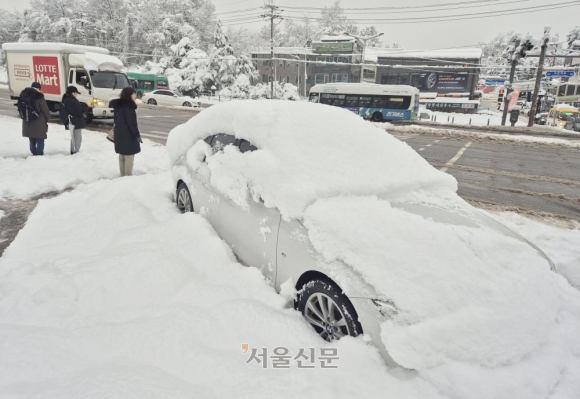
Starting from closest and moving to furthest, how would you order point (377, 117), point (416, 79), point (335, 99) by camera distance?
point (377, 117), point (335, 99), point (416, 79)

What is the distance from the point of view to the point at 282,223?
122 inches

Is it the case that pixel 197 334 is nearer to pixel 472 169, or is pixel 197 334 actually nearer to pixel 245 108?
pixel 245 108

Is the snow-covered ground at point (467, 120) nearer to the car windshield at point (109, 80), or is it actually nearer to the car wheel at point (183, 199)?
the car windshield at point (109, 80)

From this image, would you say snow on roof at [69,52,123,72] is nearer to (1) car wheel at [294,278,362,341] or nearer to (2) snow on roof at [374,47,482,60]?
(1) car wheel at [294,278,362,341]

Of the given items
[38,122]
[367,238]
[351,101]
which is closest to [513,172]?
[367,238]

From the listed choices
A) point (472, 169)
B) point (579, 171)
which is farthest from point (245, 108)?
point (579, 171)

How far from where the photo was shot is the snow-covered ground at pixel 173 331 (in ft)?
7.36

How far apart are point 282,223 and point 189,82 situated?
47009 millimetres

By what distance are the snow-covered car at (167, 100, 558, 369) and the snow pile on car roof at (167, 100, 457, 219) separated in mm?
13

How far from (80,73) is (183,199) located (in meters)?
13.5

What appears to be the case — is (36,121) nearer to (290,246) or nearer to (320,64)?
(290,246)

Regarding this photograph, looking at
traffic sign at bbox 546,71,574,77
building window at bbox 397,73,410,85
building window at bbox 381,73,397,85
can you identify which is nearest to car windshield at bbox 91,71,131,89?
traffic sign at bbox 546,71,574,77

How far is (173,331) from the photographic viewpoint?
8.98ft

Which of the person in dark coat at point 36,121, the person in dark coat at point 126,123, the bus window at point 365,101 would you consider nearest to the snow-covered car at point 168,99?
the bus window at point 365,101
